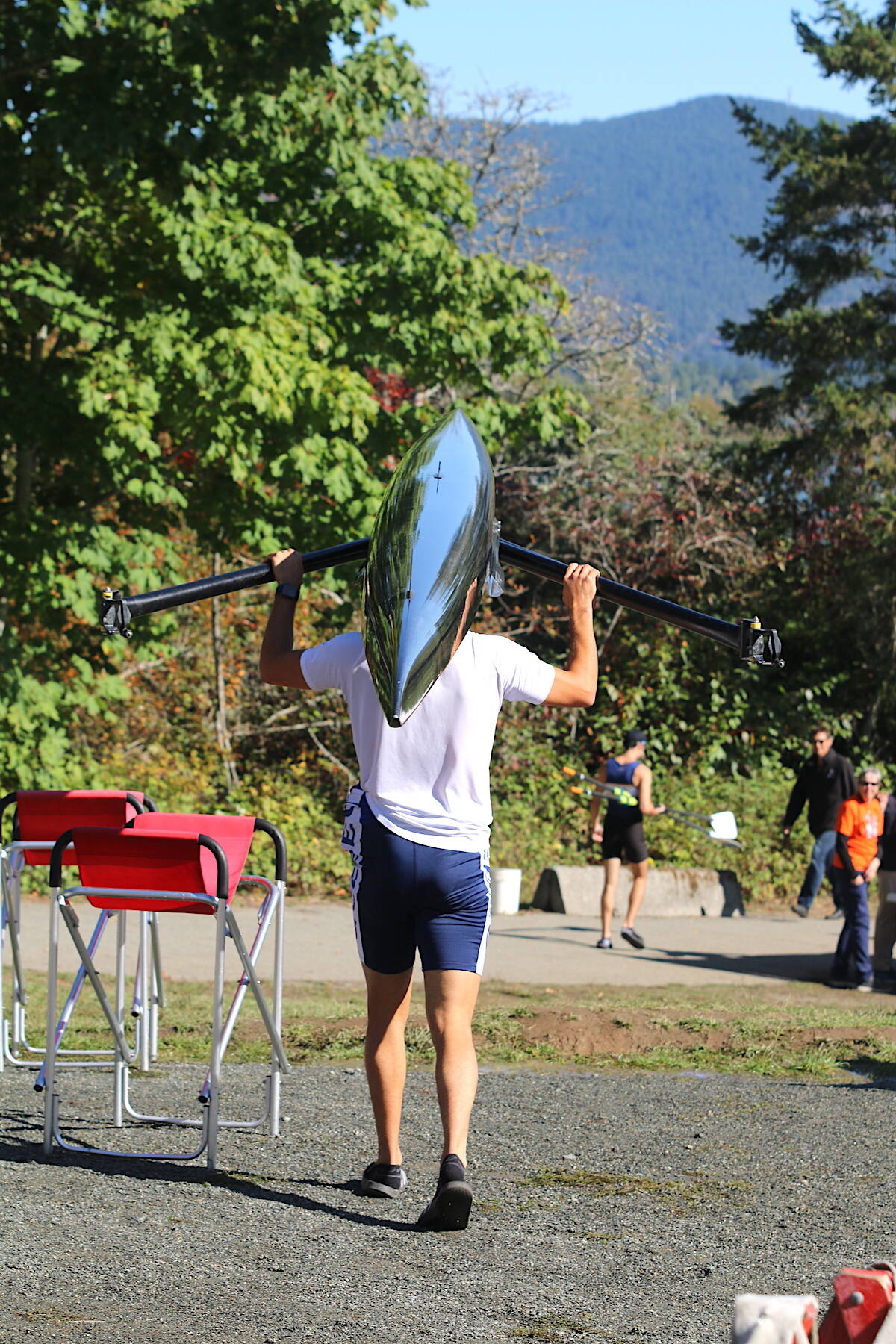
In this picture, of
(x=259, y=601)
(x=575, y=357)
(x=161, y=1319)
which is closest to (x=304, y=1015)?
(x=161, y=1319)

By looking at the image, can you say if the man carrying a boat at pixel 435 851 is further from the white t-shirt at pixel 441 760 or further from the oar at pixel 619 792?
the oar at pixel 619 792

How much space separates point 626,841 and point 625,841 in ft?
0.04

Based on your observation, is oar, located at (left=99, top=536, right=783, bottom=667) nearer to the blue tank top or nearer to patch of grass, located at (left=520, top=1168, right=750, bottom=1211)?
patch of grass, located at (left=520, top=1168, right=750, bottom=1211)

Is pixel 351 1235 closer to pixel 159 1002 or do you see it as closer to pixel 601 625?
pixel 159 1002

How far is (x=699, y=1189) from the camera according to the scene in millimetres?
4992

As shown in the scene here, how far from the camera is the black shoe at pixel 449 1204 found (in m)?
4.32

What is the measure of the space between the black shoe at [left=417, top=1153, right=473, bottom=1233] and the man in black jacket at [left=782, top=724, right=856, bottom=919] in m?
9.42

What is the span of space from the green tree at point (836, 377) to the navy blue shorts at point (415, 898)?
1513 centimetres

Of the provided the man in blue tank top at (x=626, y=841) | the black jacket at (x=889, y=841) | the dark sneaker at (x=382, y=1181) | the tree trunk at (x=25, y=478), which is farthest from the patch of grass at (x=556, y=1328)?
the tree trunk at (x=25, y=478)

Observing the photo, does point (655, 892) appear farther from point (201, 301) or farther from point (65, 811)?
point (65, 811)

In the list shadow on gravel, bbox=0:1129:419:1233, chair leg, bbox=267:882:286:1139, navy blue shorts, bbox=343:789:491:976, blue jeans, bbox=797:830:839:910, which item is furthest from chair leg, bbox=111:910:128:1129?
blue jeans, bbox=797:830:839:910

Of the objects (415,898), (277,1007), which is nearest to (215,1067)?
(277,1007)

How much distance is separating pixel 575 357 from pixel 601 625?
4.80 m

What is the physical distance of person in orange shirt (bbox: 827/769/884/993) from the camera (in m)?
10.5
